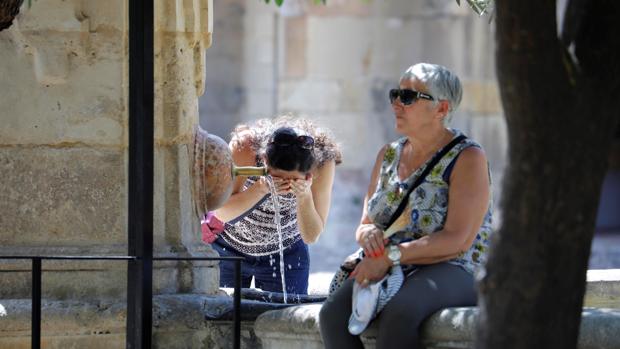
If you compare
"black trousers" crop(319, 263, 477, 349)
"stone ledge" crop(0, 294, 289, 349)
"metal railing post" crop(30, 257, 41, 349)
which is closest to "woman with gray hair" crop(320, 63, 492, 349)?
"black trousers" crop(319, 263, 477, 349)

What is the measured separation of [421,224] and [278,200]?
1.46 metres

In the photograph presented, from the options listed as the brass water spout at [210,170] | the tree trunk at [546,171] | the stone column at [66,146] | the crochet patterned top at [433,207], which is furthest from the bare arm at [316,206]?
the tree trunk at [546,171]

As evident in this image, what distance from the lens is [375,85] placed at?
54.5ft

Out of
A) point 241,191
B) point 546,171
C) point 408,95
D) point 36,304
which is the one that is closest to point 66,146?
point 36,304

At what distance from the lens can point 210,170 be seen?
6.11 meters

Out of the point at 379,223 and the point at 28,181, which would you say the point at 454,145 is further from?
the point at 28,181

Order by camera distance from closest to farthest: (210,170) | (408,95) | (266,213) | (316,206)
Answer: (408,95)
(210,170)
(316,206)
(266,213)

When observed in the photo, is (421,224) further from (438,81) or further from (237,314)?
(237,314)

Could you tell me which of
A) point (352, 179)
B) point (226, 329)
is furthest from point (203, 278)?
point (352, 179)

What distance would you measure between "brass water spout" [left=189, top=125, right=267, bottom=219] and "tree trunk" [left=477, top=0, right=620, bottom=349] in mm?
2337

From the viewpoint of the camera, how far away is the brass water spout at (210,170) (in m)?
6.11

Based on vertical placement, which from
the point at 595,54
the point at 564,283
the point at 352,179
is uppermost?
the point at 595,54

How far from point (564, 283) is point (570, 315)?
0.09 meters

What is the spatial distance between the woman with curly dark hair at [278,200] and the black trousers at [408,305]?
3.51ft
